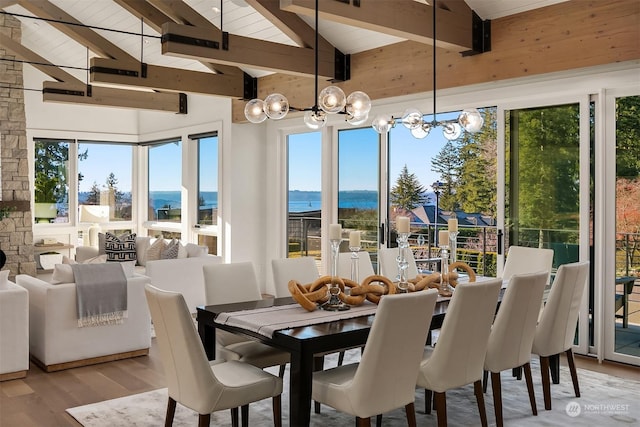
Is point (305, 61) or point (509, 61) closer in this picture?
point (509, 61)

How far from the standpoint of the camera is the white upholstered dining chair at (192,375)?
2.77 meters

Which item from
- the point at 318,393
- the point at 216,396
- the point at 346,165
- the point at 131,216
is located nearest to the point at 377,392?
the point at 318,393

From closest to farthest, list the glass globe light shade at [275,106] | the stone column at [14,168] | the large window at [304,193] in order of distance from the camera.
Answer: the glass globe light shade at [275,106], the large window at [304,193], the stone column at [14,168]

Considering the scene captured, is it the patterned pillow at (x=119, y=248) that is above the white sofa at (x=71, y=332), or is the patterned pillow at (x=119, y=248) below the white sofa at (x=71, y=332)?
above

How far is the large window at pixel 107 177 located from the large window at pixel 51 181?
23 cm

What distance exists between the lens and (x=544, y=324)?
3820 millimetres

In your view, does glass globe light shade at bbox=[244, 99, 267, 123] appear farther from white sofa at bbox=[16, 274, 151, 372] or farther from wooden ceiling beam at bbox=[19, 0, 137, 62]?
wooden ceiling beam at bbox=[19, 0, 137, 62]

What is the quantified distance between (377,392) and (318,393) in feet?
1.17

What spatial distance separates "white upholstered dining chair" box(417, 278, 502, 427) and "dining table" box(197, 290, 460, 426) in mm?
347

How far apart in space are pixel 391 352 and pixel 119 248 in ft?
18.9

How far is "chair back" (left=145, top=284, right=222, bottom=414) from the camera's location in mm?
2754

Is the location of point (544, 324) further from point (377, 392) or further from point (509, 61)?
point (509, 61)

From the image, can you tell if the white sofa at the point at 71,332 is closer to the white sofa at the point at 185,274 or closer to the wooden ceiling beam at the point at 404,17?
the white sofa at the point at 185,274

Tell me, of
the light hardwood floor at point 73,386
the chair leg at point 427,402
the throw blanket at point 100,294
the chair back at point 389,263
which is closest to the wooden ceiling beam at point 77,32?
the throw blanket at point 100,294
